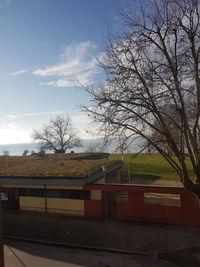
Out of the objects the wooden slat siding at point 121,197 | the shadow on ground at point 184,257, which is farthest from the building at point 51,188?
the shadow on ground at point 184,257

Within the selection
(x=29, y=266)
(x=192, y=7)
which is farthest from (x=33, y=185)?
(x=192, y=7)

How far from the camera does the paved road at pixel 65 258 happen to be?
11938 millimetres

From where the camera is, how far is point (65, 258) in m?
12.8

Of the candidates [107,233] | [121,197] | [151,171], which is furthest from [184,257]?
[151,171]

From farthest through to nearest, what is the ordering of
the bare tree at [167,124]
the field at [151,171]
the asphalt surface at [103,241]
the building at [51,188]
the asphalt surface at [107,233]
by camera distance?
the field at [151,171] < the building at [51,188] < the asphalt surface at [107,233] < the asphalt surface at [103,241] < the bare tree at [167,124]

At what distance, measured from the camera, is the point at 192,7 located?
1041 cm

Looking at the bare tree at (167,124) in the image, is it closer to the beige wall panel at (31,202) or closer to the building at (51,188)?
the building at (51,188)

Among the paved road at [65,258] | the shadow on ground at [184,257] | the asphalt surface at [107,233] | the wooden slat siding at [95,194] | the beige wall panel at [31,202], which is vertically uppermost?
the wooden slat siding at [95,194]

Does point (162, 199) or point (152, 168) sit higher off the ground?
point (152, 168)

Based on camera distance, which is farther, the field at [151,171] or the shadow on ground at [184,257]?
the field at [151,171]

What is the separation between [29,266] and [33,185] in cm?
880

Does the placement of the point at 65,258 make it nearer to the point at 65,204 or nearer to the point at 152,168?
the point at 65,204

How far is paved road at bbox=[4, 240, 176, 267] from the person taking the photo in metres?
11.9

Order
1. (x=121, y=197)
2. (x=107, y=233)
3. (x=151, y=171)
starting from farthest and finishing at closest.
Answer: (x=151, y=171), (x=121, y=197), (x=107, y=233)
